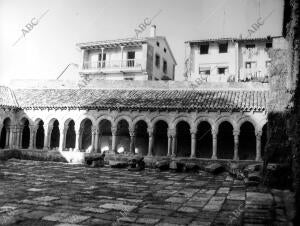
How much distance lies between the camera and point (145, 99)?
23.2 m

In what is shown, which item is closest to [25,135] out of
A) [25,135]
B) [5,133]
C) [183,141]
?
[25,135]

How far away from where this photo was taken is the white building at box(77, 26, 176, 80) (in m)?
33.3

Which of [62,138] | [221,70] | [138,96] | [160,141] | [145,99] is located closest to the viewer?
[145,99]

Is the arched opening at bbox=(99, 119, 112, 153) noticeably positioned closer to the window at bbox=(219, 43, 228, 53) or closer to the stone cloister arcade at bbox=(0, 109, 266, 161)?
the stone cloister arcade at bbox=(0, 109, 266, 161)

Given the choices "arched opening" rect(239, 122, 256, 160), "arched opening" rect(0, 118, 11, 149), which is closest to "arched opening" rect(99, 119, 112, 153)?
"arched opening" rect(0, 118, 11, 149)

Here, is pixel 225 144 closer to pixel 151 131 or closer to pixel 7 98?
pixel 151 131

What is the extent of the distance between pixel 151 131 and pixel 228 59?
16354mm

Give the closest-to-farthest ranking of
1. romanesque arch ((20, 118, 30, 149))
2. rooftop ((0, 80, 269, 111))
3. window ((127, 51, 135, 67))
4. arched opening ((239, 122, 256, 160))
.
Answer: rooftop ((0, 80, 269, 111))
arched opening ((239, 122, 256, 160))
romanesque arch ((20, 118, 30, 149))
window ((127, 51, 135, 67))

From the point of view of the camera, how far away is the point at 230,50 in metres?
34.2

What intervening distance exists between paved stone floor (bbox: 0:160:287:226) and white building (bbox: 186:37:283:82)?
23935 mm

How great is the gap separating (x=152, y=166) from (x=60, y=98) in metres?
9.59

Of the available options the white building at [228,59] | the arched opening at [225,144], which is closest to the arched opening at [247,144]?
the arched opening at [225,144]

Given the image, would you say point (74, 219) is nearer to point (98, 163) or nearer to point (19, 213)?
point (19, 213)

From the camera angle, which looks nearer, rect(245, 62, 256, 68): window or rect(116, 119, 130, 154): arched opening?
rect(116, 119, 130, 154): arched opening
